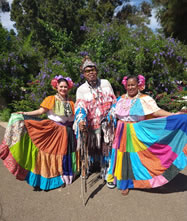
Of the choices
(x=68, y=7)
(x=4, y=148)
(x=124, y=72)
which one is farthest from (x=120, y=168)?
(x=68, y=7)

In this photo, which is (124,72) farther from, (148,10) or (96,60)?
(148,10)

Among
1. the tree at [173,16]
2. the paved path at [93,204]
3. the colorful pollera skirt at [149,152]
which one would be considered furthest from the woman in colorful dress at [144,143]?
the tree at [173,16]

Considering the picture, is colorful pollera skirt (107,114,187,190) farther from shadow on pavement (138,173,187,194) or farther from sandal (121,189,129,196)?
shadow on pavement (138,173,187,194)

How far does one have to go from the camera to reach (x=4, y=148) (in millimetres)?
2627

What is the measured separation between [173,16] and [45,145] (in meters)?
12.5

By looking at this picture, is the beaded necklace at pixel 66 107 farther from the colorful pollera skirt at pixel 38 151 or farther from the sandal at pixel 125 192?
the sandal at pixel 125 192

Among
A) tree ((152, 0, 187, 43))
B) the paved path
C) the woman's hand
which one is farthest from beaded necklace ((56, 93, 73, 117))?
tree ((152, 0, 187, 43))

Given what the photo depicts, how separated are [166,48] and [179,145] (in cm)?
382

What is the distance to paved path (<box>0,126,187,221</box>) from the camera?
88.6 inches

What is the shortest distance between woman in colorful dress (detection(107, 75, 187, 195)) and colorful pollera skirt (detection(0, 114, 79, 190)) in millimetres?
839

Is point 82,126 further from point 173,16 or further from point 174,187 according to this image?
point 173,16

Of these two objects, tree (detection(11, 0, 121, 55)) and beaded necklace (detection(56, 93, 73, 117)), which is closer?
beaded necklace (detection(56, 93, 73, 117))

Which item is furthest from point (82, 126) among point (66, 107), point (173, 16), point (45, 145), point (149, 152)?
point (173, 16)

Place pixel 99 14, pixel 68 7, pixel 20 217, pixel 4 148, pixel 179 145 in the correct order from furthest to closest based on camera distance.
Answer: pixel 99 14
pixel 68 7
pixel 4 148
pixel 179 145
pixel 20 217
